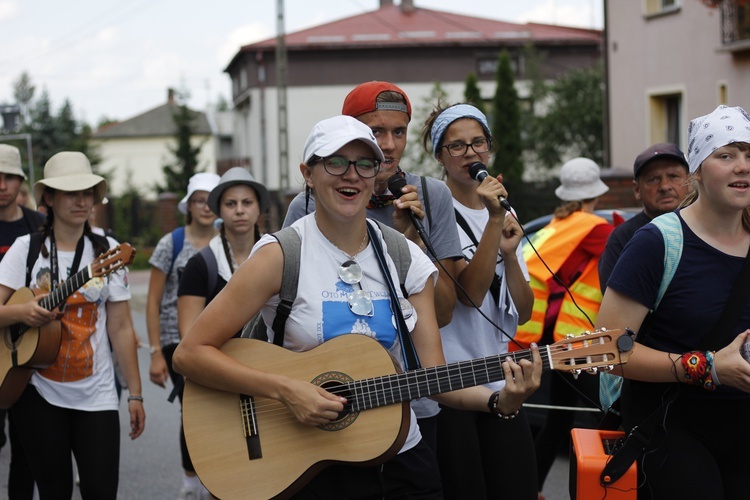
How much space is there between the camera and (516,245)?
4.31m

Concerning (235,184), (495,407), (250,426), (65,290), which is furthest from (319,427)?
(235,184)

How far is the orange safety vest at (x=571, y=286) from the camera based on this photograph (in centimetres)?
602

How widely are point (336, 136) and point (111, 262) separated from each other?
197 cm

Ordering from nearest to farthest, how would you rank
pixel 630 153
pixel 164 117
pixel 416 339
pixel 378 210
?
1. pixel 416 339
2. pixel 378 210
3. pixel 630 153
4. pixel 164 117

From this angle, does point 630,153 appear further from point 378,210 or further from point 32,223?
point 378,210

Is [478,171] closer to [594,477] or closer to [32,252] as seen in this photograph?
[594,477]

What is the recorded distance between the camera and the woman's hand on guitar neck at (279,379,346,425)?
319 cm

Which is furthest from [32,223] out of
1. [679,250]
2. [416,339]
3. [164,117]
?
[164,117]

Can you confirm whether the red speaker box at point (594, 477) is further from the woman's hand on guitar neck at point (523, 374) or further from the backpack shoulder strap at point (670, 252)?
the backpack shoulder strap at point (670, 252)

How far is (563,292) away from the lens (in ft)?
20.5

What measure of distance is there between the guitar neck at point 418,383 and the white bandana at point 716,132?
98 cm

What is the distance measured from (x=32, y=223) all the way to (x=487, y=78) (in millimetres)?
39951

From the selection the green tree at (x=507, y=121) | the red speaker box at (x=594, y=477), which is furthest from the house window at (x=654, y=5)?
the red speaker box at (x=594, y=477)

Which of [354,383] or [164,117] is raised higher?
[164,117]
